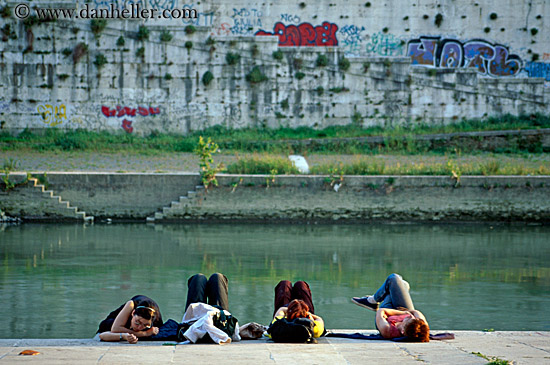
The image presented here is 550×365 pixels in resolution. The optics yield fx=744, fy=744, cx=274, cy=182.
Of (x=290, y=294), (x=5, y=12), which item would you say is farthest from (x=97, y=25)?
(x=290, y=294)

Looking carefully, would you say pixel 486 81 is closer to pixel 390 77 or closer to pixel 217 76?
pixel 390 77

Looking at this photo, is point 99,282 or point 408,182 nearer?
point 99,282

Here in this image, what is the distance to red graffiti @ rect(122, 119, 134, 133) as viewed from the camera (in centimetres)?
2606

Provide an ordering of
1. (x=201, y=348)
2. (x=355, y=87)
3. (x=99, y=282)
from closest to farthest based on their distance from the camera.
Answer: (x=201, y=348) < (x=99, y=282) < (x=355, y=87)

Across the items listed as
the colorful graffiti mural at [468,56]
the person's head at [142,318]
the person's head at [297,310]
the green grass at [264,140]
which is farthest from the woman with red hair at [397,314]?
the colorful graffiti mural at [468,56]

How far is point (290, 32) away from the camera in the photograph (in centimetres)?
2977

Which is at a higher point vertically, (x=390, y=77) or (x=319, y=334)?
(x=390, y=77)

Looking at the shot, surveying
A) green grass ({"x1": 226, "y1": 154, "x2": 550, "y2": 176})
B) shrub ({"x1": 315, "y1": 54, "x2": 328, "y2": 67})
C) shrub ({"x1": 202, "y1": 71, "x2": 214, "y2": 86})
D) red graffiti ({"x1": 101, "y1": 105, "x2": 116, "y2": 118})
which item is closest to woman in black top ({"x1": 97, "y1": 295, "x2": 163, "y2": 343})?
green grass ({"x1": 226, "y1": 154, "x2": 550, "y2": 176})

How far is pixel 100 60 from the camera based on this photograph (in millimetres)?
25969

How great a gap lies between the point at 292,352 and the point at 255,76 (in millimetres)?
20378

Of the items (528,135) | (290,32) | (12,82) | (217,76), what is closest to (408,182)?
(528,135)

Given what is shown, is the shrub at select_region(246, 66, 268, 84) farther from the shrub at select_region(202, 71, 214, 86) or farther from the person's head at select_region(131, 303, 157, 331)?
the person's head at select_region(131, 303, 157, 331)

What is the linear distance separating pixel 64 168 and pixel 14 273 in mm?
9614

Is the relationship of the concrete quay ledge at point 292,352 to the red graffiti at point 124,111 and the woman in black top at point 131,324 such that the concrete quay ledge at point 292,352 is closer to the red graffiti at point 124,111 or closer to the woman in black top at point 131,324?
the woman in black top at point 131,324
